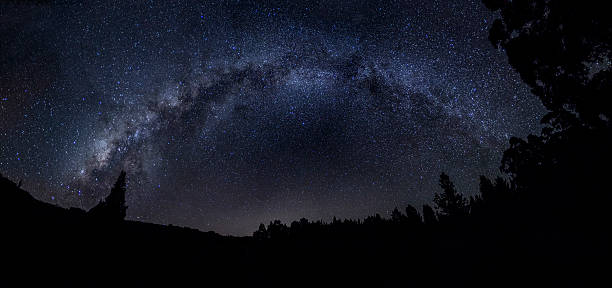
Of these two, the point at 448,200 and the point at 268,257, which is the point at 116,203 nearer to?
the point at 268,257

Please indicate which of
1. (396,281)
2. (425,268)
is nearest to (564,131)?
(425,268)

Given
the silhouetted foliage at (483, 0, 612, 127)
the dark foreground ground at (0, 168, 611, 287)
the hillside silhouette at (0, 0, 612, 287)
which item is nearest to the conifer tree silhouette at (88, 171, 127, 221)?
the dark foreground ground at (0, 168, 611, 287)

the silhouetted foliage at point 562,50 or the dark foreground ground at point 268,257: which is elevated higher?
the silhouetted foliage at point 562,50

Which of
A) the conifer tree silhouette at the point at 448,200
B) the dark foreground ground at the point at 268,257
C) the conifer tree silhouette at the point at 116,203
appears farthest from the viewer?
the conifer tree silhouette at the point at 448,200

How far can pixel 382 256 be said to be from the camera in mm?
22828

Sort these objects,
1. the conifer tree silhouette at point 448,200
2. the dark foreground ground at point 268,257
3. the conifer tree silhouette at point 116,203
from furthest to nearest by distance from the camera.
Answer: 1. the conifer tree silhouette at point 448,200
2. the conifer tree silhouette at point 116,203
3. the dark foreground ground at point 268,257

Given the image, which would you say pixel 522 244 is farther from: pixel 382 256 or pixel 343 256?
pixel 343 256

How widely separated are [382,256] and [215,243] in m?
22.0

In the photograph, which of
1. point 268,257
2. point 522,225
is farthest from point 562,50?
point 268,257

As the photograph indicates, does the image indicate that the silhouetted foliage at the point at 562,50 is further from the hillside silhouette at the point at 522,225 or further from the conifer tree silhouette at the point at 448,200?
the conifer tree silhouette at the point at 448,200

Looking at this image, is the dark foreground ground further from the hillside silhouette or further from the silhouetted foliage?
the silhouetted foliage

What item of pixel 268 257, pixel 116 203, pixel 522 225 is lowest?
pixel 268 257

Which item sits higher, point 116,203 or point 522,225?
point 116,203

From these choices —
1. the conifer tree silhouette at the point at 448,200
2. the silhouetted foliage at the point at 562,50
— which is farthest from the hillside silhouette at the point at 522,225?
the conifer tree silhouette at the point at 448,200
